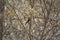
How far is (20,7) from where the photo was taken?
474 cm

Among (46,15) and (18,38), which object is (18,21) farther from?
(46,15)

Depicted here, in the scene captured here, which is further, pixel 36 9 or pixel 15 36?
pixel 15 36

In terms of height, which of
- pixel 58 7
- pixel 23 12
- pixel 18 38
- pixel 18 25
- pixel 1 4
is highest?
pixel 1 4

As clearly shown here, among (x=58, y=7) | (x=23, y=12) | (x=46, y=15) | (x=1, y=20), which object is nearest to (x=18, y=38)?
(x=23, y=12)

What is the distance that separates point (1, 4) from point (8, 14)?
2.03 m

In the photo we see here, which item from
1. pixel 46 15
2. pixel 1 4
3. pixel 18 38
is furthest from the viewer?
pixel 18 38

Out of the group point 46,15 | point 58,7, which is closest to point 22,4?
point 58,7

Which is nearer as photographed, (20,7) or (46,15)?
(46,15)

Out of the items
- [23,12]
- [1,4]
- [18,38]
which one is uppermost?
[1,4]

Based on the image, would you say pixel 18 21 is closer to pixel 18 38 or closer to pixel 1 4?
pixel 18 38

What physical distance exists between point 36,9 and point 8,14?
621 millimetres

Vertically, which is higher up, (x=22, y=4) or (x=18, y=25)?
(x=22, y=4)

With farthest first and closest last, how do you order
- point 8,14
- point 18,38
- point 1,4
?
point 18,38 < point 8,14 < point 1,4

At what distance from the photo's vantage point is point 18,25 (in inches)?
186
